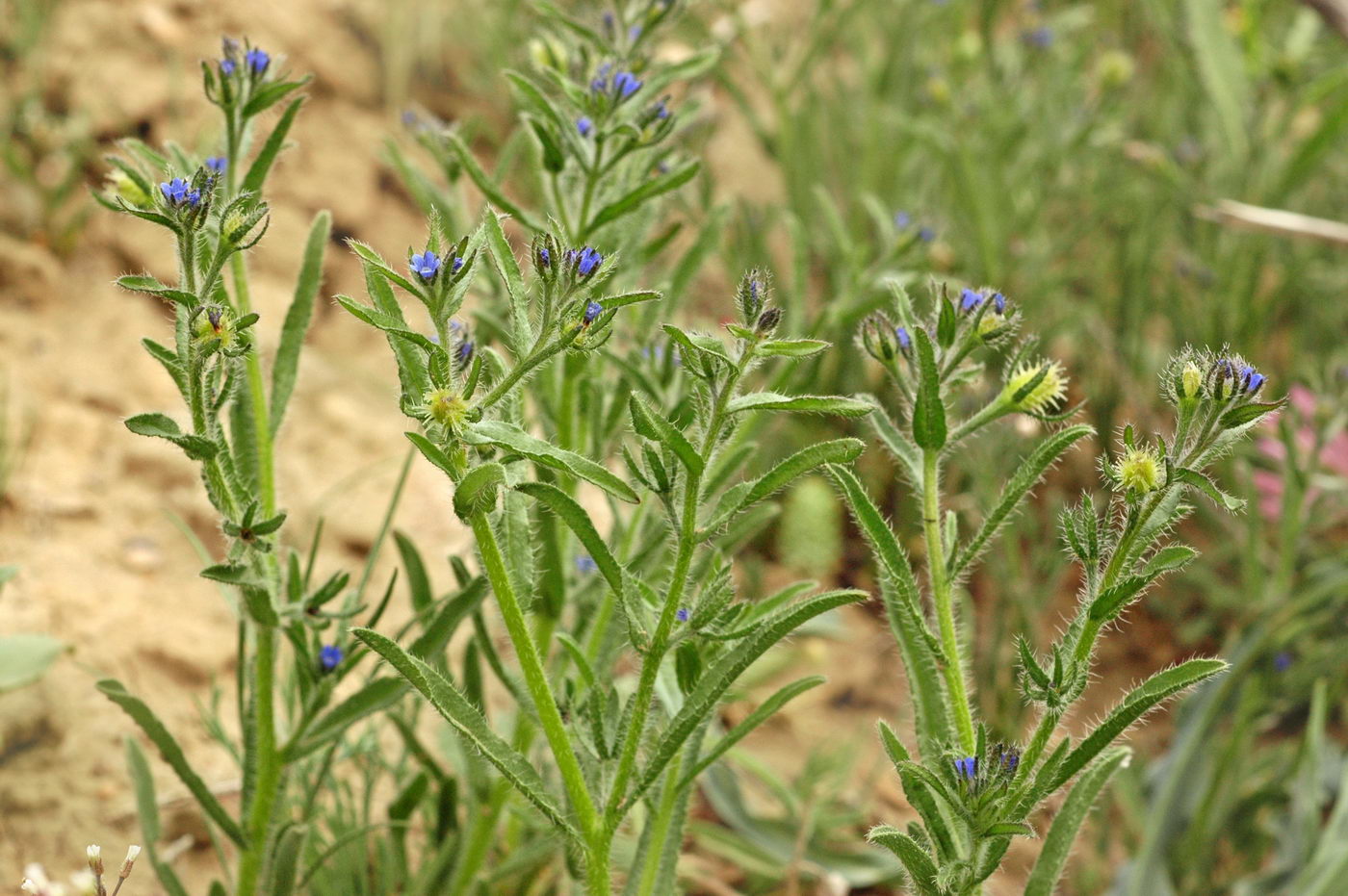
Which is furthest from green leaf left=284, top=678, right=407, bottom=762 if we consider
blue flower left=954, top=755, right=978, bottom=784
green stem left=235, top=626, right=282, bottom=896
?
blue flower left=954, top=755, right=978, bottom=784

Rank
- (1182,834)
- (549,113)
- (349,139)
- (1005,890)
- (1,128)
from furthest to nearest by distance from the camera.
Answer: (349,139) → (1,128) → (1005,890) → (1182,834) → (549,113)

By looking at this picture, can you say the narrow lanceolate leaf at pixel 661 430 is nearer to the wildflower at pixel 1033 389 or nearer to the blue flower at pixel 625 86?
the wildflower at pixel 1033 389

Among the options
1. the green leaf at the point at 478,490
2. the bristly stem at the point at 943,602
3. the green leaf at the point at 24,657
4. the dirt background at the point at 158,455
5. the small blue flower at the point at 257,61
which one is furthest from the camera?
the dirt background at the point at 158,455

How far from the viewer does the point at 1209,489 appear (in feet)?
4.17

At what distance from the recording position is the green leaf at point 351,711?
165 centimetres

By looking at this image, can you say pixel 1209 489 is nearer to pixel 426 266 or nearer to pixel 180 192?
pixel 426 266

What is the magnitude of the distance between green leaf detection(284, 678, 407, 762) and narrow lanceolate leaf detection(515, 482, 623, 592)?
0.42 metres

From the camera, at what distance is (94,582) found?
2512 millimetres

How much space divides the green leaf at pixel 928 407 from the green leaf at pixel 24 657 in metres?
1.32

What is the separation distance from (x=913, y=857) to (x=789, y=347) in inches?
21.6

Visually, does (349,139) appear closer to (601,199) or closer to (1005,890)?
(601,199)

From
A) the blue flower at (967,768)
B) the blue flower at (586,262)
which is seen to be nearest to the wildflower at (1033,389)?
the blue flower at (967,768)

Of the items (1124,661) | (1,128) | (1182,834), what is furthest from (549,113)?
(1124,661)

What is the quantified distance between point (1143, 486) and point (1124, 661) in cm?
226
